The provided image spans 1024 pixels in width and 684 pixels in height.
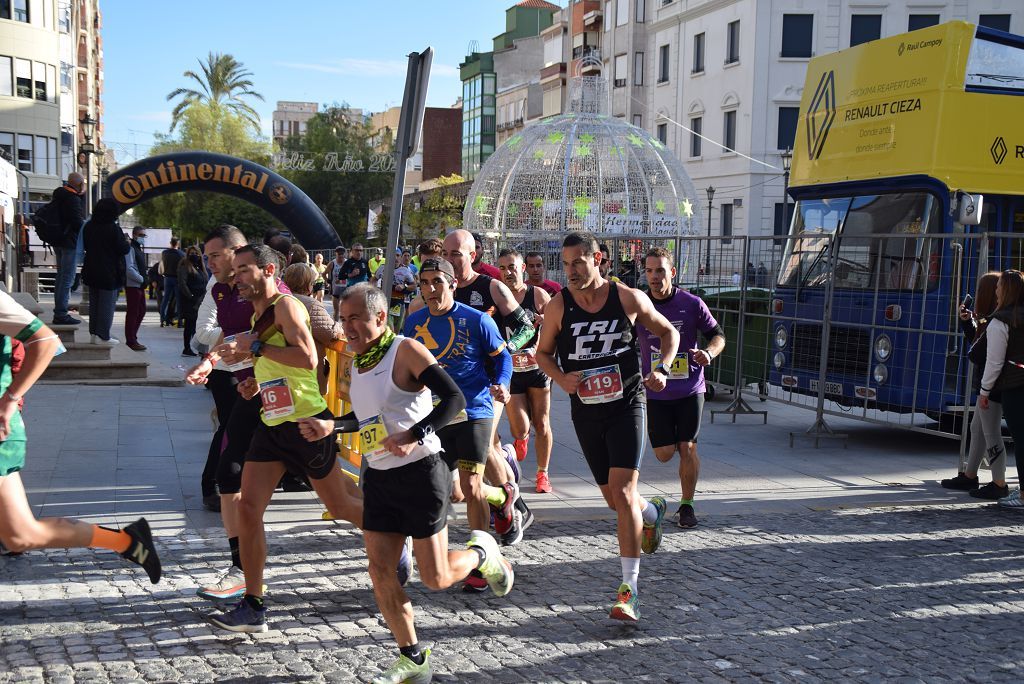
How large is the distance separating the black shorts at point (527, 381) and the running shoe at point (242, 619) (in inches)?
144

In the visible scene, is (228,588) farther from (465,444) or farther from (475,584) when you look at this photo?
(465,444)

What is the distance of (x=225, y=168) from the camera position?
74.8ft

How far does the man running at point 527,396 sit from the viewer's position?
8.30 metres

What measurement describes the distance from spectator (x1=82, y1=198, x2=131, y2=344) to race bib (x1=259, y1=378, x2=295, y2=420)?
9215 millimetres

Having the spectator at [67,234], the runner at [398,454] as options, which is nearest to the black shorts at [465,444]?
the runner at [398,454]

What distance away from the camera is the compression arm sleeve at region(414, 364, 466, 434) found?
4426mm

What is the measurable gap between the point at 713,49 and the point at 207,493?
42926 millimetres

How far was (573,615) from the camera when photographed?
17.7 feet

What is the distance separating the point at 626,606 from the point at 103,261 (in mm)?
10303

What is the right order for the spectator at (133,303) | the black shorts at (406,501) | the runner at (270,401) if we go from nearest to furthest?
1. the black shorts at (406,501)
2. the runner at (270,401)
3. the spectator at (133,303)

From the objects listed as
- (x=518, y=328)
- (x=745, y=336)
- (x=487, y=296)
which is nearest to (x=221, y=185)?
(x=745, y=336)

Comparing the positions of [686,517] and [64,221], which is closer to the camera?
[686,517]

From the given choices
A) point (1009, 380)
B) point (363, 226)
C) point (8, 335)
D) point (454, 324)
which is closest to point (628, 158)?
point (1009, 380)

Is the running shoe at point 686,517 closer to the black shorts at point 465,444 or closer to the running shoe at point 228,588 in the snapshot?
the black shorts at point 465,444
